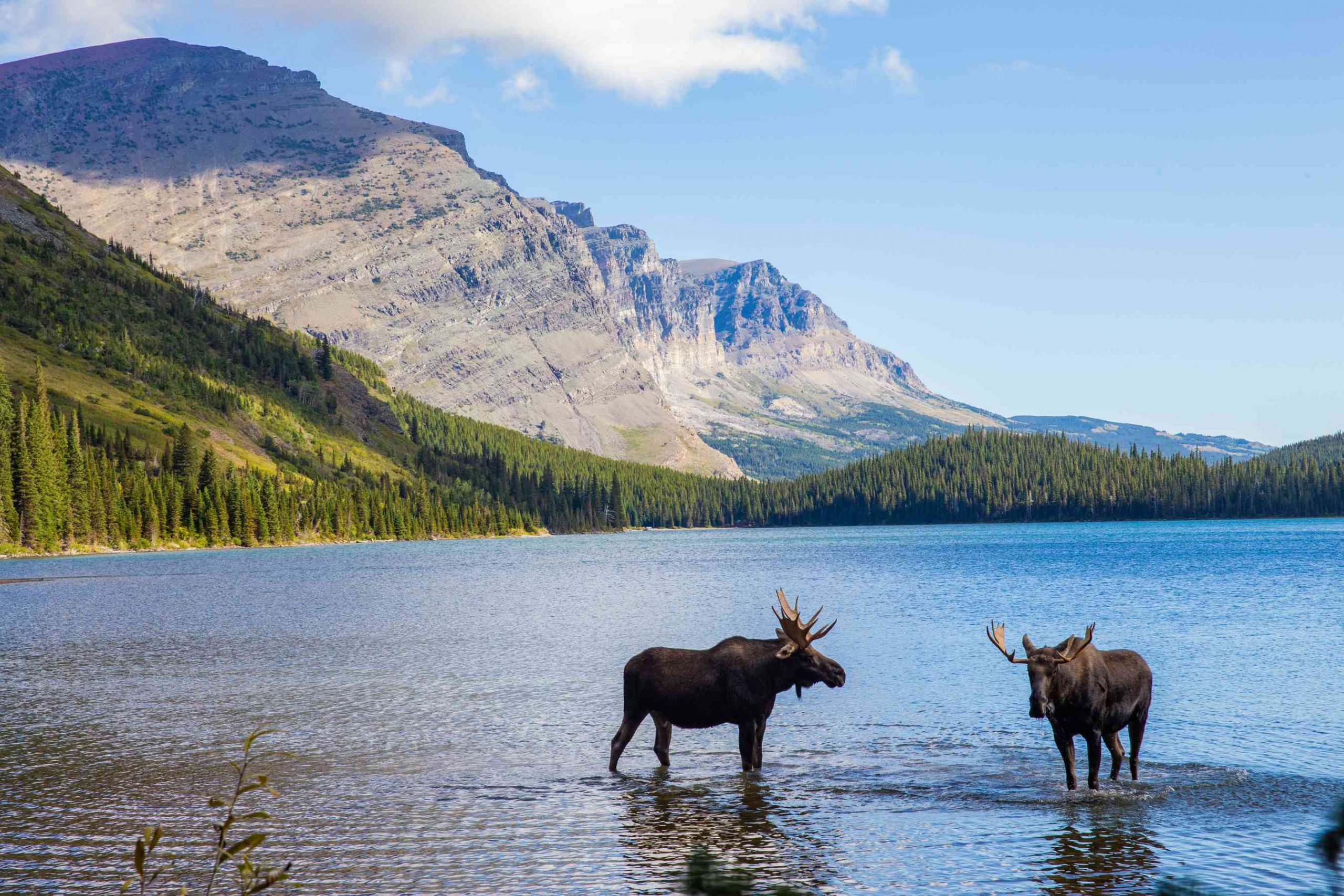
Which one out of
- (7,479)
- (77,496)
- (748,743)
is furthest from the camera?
(77,496)

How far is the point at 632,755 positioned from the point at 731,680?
15.0ft

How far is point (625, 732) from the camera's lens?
82.2ft

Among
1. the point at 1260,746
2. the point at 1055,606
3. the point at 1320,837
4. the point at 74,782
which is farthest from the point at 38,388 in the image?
the point at 1320,837

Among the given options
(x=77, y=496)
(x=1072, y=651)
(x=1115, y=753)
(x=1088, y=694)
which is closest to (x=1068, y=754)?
(x=1088, y=694)

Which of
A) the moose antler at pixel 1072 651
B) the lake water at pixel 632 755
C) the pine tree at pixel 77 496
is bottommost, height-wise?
the lake water at pixel 632 755

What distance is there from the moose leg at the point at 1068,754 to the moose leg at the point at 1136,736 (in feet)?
6.47

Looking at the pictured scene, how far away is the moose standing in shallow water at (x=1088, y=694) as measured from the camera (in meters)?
21.7

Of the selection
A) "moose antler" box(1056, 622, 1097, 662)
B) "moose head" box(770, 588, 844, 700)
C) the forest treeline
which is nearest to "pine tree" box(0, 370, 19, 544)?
the forest treeline

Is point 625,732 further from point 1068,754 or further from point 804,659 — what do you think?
point 1068,754

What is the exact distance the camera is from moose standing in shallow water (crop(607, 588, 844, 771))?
24.2m

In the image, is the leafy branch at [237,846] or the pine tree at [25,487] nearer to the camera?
the leafy branch at [237,846]

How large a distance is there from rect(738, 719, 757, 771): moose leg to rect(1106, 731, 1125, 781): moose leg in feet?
24.2

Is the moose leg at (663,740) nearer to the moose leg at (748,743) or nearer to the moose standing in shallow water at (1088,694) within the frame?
the moose leg at (748,743)

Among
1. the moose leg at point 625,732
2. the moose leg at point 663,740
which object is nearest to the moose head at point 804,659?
the moose leg at point 663,740
